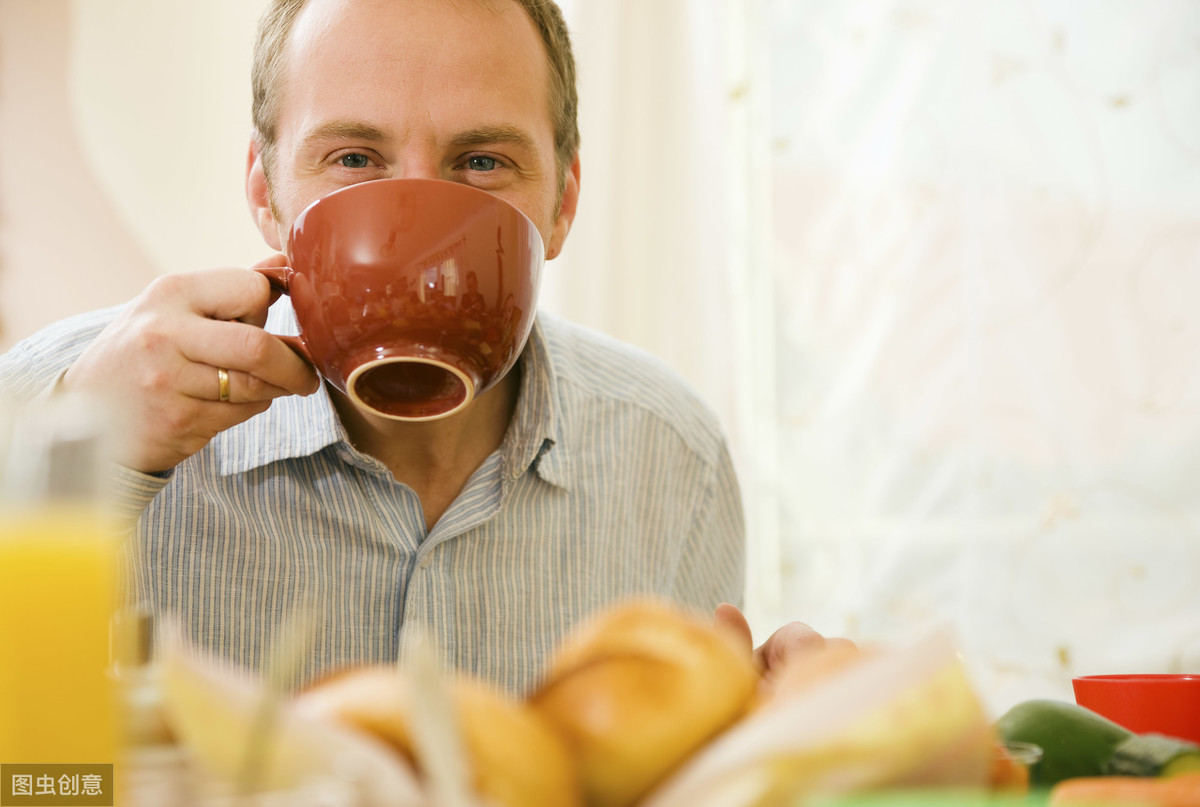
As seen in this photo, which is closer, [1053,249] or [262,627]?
[262,627]

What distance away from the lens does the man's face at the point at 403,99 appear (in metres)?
0.89

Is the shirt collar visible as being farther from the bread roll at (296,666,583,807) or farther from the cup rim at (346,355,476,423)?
the bread roll at (296,666,583,807)

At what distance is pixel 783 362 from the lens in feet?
6.01

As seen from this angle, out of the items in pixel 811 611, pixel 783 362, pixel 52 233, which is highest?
pixel 52 233

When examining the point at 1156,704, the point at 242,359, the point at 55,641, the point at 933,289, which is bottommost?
the point at 1156,704

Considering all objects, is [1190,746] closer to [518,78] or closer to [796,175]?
[518,78]

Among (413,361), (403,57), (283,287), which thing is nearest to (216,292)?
(283,287)

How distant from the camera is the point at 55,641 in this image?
26cm

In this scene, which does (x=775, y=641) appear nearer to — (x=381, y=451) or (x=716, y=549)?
(x=381, y=451)

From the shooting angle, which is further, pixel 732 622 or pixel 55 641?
pixel 732 622

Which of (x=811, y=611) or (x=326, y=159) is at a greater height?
(x=326, y=159)

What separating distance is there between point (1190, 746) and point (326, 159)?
0.79m

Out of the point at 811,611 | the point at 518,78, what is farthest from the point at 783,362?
the point at 518,78

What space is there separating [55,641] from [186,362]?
491 mm
